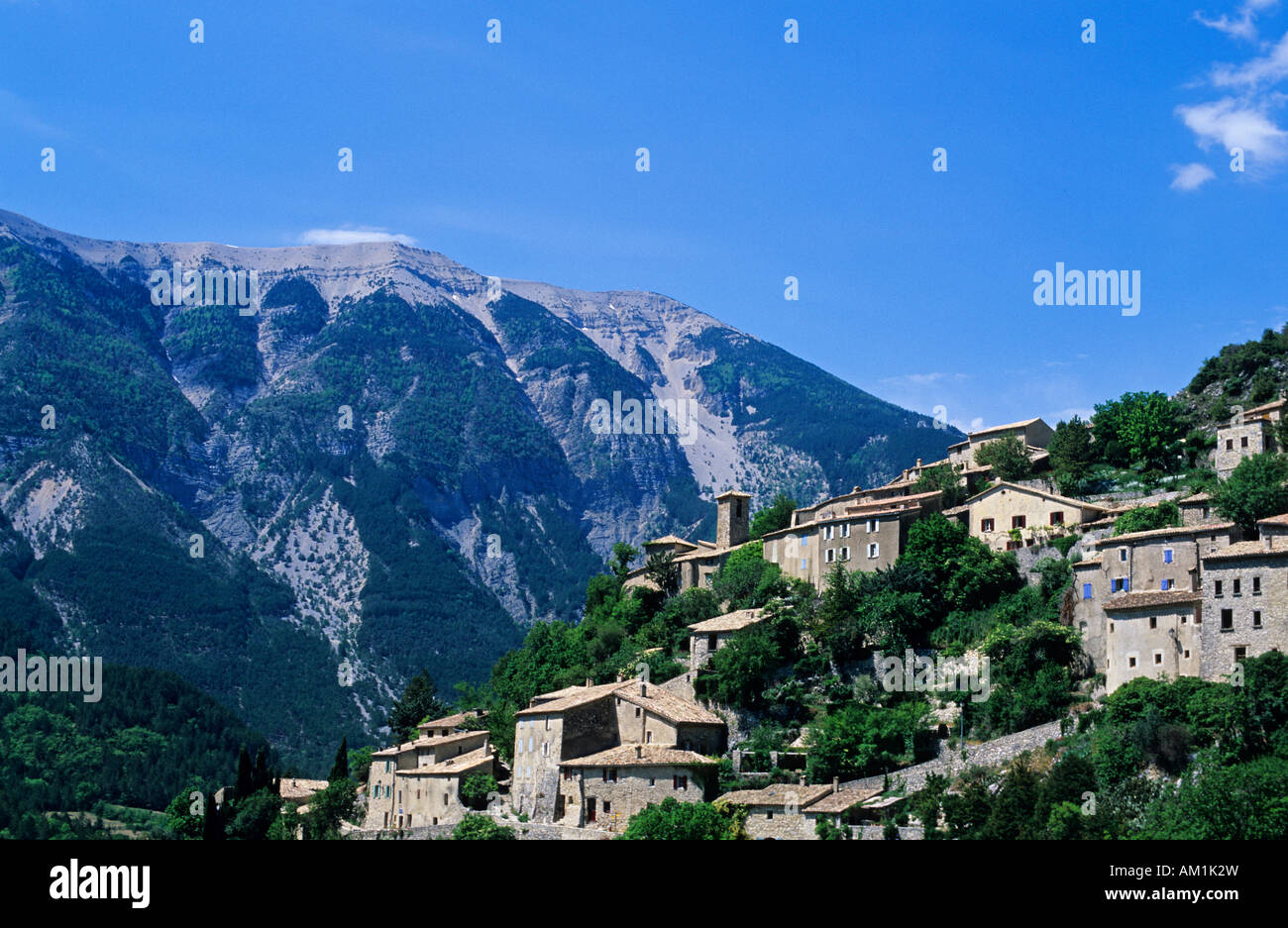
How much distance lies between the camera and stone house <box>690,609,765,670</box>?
7425cm

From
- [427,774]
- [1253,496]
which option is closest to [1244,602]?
[1253,496]

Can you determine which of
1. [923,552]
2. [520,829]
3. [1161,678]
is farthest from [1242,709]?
[520,829]

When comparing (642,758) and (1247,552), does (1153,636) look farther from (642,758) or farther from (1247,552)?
(642,758)

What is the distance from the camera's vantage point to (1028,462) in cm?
9031

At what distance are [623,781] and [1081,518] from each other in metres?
29.2

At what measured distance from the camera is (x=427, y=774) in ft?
256

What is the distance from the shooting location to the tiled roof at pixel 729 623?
245 feet

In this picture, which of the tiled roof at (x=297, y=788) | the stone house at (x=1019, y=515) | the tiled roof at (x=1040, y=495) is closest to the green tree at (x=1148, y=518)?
the stone house at (x=1019, y=515)

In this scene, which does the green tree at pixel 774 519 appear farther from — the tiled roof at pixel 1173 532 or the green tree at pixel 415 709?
the tiled roof at pixel 1173 532

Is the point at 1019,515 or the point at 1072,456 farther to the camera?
the point at 1072,456

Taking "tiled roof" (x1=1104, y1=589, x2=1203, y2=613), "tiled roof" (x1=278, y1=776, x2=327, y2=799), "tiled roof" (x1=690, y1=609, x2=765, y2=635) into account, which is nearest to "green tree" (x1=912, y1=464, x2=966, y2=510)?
"tiled roof" (x1=690, y1=609, x2=765, y2=635)

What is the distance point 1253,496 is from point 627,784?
101 ft

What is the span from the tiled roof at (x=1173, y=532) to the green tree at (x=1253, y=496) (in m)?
1.03
